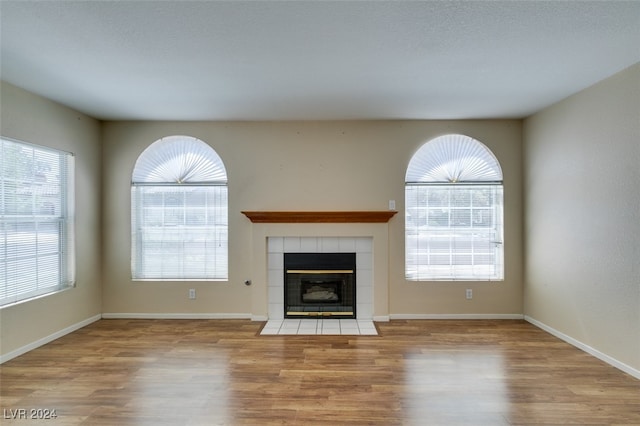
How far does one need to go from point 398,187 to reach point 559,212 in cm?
164

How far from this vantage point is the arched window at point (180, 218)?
416 centimetres

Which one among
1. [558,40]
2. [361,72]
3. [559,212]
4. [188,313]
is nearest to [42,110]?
[188,313]

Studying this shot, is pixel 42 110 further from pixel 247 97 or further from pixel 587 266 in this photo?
pixel 587 266

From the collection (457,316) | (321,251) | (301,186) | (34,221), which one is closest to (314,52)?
(301,186)

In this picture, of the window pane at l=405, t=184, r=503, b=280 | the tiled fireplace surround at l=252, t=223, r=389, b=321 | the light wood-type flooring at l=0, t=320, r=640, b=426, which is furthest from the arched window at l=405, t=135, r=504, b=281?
the light wood-type flooring at l=0, t=320, r=640, b=426

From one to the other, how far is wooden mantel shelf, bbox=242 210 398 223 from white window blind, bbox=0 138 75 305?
1.89 m

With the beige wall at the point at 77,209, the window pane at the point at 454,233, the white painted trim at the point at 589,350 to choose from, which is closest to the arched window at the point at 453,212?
the window pane at the point at 454,233

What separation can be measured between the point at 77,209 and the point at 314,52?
3174 mm

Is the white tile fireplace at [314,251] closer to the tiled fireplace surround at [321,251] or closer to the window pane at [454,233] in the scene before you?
the tiled fireplace surround at [321,251]

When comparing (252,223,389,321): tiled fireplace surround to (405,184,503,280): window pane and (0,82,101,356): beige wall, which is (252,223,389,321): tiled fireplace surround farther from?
(0,82,101,356): beige wall

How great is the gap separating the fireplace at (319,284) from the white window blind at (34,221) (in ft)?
7.84

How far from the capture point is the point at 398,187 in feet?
13.4

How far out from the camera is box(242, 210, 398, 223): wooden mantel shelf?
13.0 ft

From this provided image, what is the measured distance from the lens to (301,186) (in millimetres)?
4113
